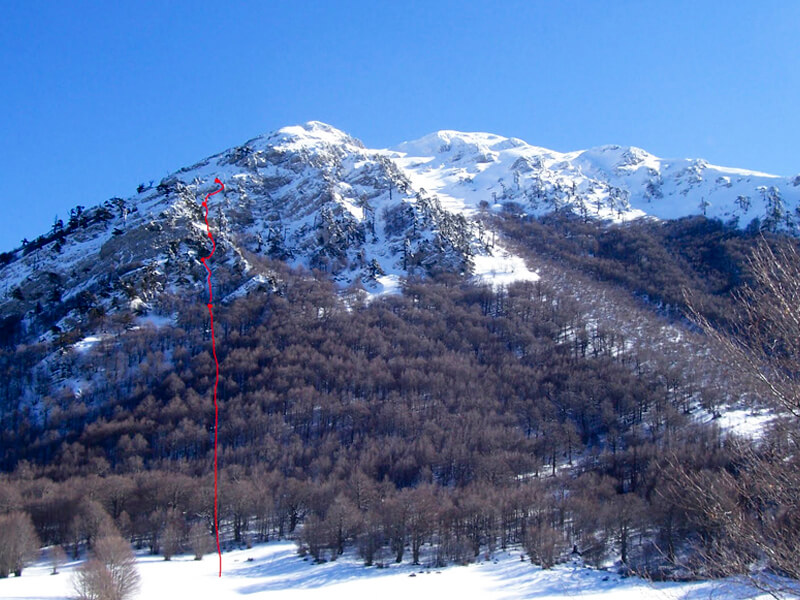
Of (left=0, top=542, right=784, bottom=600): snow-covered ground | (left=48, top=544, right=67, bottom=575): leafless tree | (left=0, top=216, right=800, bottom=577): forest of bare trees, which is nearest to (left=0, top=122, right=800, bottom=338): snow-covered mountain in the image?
(left=0, top=216, right=800, bottom=577): forest of bare trees

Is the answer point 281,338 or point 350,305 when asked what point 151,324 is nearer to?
point 281,338

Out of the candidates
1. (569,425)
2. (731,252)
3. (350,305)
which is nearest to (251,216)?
(350,305)

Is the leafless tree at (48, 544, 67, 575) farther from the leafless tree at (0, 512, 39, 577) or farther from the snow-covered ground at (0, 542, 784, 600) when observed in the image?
the leafless tree at (0, 512, 39, 577)

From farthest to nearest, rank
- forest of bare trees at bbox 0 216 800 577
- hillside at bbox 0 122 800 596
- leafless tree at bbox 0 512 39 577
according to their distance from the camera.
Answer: hillside at bbox 0 122 800 596
forest of bare trees at bbox 0 216 800 577
leafless tree at bbox 0 512 39 577

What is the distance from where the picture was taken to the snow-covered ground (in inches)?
1684

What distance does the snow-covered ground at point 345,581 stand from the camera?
42.8 metres

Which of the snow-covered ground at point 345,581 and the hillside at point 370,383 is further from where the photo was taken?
the hillside at point 370,383

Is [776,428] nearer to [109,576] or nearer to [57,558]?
[109,576]

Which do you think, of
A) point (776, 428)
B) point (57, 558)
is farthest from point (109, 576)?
point (776, 428)

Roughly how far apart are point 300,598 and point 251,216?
470 feet

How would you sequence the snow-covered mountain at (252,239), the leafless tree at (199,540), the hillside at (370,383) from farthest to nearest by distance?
the snow-covered mountain at (252,239) < the hillside at (370,383) < the leafless tree at (199,540)

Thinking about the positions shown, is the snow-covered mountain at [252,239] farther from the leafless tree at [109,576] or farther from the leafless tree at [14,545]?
the leafless tree at [109,576]

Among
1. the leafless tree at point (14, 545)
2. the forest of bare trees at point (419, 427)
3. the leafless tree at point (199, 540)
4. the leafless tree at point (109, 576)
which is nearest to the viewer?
the leafless tree at point (109, 576)

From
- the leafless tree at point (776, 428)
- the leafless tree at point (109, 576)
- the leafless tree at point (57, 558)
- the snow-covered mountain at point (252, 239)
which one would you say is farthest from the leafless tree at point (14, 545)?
the snow-covered mountain at point (252, 239)
